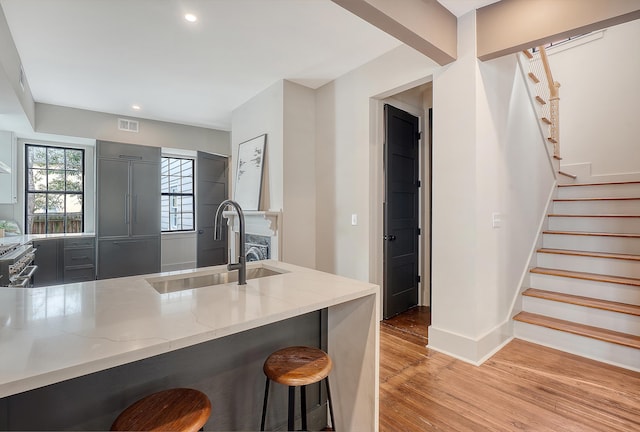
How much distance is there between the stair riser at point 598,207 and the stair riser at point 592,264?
0.89 meters

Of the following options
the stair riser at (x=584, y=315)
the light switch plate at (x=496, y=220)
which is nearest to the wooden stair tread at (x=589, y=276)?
the stair riser at (x=584, y=315)

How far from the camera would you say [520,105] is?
309cm

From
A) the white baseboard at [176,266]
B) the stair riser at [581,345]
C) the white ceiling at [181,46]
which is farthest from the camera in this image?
the white baseboard at [176,266]

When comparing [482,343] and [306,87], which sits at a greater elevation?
[306,87]

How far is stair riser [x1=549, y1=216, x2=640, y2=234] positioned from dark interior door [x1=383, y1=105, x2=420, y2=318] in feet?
5.44

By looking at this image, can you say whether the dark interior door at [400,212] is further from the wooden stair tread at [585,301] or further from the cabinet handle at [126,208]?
the cabinet handle at [126,208]

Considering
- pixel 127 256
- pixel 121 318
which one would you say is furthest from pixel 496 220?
pixel 127 256

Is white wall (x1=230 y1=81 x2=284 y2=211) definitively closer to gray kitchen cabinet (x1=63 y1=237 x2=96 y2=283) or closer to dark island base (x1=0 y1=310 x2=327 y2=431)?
dark island base (x1=0 y1=310 x2=327 y2=431)

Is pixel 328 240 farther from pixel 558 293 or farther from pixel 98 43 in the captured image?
pixel 98 43

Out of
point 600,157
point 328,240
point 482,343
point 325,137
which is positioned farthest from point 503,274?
point 600,157

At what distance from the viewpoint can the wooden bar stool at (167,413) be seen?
100cm

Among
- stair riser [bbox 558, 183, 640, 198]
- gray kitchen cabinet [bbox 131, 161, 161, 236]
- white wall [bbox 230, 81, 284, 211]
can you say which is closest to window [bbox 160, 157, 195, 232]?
gray kitchen cabinet [bbox 131, 161, 161, 236]

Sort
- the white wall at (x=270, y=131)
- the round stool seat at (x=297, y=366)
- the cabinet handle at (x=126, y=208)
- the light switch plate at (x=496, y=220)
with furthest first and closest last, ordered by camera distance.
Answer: the cabinet handle at (x=126, y=208)
the white wall at (x=270, y=131)
the light switch plate at (x=496, y=220)
the round stool seat at (x=297, y=366)

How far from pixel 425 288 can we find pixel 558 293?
4.54ft
